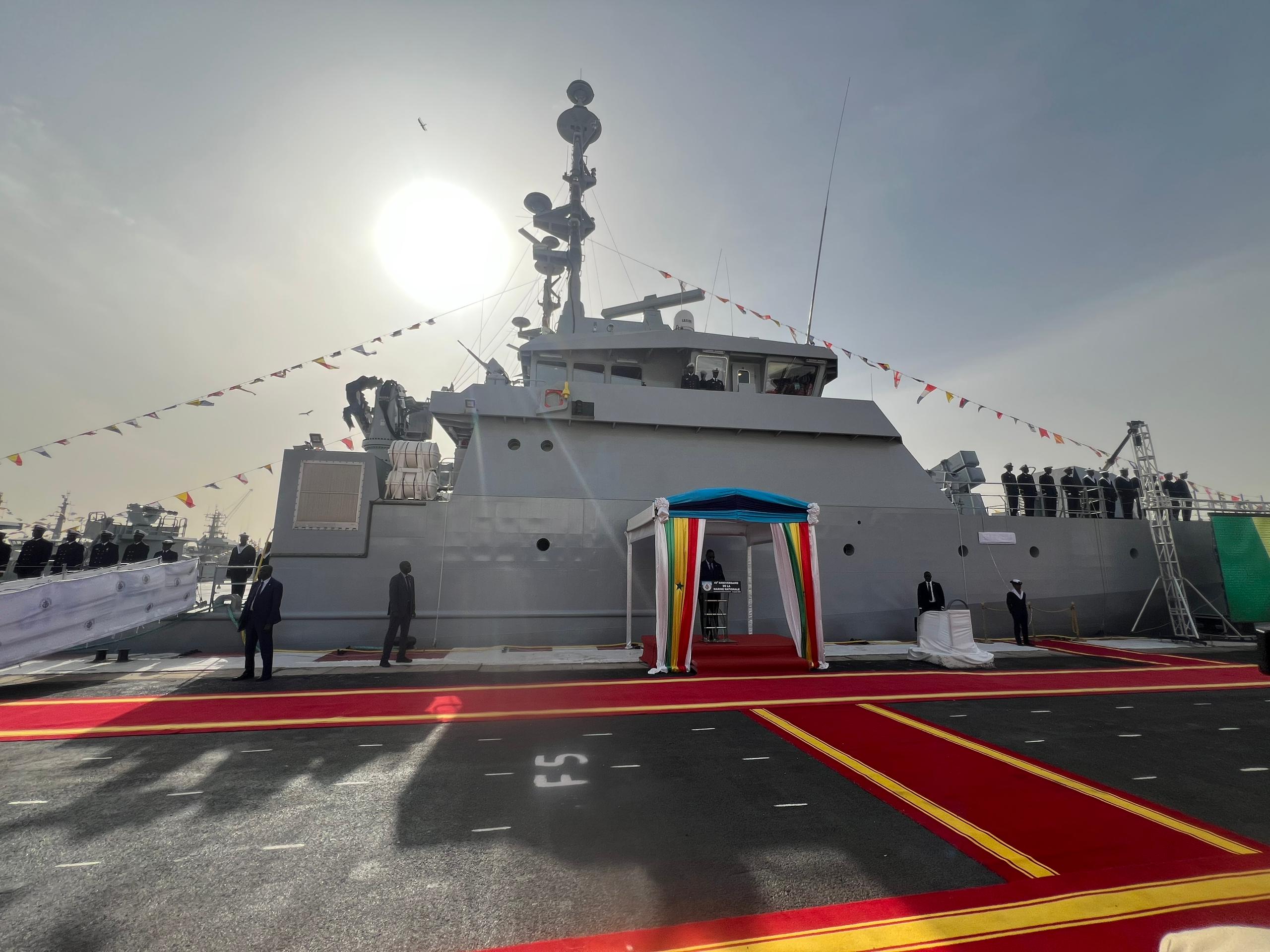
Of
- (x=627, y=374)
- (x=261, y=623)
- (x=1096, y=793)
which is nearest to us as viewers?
(x=1096, y=793)

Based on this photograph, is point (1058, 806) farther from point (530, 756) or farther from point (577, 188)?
point (577, 188)

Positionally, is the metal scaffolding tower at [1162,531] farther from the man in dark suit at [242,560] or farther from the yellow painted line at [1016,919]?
the man in dark suit at [242,560]

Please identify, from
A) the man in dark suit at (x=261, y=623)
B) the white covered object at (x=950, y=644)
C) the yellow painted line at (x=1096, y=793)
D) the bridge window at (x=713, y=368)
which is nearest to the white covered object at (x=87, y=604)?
the man in dark suit at (x=261, y=623)

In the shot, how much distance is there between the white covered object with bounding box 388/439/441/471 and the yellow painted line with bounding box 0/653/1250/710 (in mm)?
4563

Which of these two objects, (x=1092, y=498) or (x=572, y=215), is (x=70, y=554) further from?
(x=1092, y=498)

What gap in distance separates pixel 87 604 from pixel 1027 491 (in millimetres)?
17557

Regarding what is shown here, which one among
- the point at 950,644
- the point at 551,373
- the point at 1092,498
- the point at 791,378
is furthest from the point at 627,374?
the point at 1092,498

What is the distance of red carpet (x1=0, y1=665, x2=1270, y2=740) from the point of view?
5.13 m

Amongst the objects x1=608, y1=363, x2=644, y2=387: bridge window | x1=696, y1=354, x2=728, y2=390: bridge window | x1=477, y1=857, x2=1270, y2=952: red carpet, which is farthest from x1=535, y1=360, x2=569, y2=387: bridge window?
x1=477, y1=857, x2=1270, y2=952: red carpet

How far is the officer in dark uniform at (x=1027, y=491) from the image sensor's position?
40.1 ft

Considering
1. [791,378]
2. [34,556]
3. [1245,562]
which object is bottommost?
[34,556]

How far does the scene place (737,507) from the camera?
8.28 metres

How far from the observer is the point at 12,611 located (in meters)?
6.46

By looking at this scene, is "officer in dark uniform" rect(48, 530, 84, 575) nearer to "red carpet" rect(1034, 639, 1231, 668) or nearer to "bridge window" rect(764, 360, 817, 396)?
"bridge window" rect(764, 360, 817, 396)
